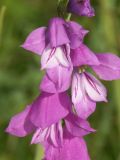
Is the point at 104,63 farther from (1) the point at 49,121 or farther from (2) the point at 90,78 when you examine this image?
(1) the point at 49,121

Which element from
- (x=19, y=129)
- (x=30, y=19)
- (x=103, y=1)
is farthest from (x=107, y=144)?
(x=19, y=129)

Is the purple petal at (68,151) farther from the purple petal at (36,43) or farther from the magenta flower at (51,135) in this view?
the purple petal at (36,43)

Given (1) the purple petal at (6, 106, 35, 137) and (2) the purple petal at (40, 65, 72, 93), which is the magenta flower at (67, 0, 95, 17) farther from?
(1) the purple petal at (6, 106, 35, 137)

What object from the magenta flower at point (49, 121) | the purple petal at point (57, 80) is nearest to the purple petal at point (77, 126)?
the magenta flower at point (49, 121)

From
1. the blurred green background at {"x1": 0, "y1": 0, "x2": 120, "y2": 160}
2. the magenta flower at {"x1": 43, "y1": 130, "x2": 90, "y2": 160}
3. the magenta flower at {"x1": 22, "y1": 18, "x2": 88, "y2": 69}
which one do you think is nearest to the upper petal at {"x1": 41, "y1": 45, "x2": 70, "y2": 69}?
the magenta flower at {"x1": 22, "y1": 18, "x2": 88, "y2": 69}

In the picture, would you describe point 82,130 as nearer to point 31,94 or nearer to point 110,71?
point 110,71

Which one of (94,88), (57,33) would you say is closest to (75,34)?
(57,33)
